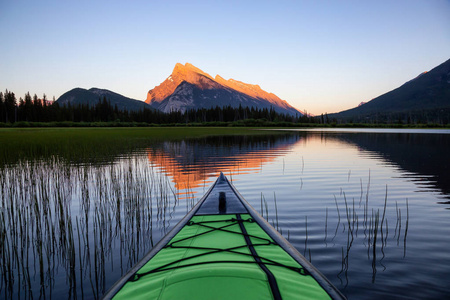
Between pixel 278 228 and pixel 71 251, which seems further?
pixel 278 228

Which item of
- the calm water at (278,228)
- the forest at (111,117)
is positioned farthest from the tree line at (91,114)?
the calm water at (278,228)

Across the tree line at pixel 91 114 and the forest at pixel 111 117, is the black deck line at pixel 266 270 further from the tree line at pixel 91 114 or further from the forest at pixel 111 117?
the tree line at pixel 91 114

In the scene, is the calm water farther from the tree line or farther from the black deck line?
the tree line

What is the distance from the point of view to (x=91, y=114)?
138m

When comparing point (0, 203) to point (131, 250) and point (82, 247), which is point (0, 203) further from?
point (131, 250)

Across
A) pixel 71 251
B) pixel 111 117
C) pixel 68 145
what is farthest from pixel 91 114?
pixel 71 251

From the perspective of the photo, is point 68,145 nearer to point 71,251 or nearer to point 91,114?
point 71,251

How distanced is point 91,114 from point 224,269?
501ft

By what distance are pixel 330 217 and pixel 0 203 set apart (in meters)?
10.6

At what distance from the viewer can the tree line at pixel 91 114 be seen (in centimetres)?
11031

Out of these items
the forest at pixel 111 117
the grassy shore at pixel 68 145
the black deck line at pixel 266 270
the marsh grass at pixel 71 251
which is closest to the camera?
the black deck line at pixel 266 270

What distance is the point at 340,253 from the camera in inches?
224

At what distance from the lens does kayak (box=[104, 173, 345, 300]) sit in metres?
3.00

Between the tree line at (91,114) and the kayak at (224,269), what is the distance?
438ft
